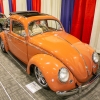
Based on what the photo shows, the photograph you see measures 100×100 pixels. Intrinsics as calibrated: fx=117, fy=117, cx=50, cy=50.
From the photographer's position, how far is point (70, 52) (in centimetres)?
216

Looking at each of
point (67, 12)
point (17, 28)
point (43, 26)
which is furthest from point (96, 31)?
point (17, 28)

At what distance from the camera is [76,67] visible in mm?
2016

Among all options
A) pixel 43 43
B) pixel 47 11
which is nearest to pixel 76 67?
pixel 43 43

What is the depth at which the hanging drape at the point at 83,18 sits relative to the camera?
3.64 metres

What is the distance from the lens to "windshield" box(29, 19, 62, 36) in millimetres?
2675

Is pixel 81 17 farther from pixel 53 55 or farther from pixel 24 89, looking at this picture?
pixel 24 89

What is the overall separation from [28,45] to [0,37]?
1768 mm

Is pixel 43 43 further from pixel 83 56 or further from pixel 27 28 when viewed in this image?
pixel 83 56

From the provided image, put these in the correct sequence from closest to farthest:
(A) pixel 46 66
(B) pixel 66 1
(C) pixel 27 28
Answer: (A) pixel 46 66 < (C) pixel 27 28 < (B) pixel 66 1

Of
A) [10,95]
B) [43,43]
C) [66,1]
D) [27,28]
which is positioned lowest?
[10,95]

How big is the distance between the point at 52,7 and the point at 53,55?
10.7 feet

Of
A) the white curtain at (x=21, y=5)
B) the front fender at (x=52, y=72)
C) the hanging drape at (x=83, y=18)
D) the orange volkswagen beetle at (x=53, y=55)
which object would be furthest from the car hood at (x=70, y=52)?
the white curtain at (x=21, y=5)

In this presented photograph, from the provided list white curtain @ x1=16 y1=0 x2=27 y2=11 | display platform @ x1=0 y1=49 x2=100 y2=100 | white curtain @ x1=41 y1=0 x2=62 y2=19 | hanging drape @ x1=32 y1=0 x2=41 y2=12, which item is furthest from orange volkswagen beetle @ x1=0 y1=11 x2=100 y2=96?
white curtain @ x1=16 y1=0 x2=27 y2=11

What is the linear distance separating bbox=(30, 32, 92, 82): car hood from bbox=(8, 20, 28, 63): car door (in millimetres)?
313
